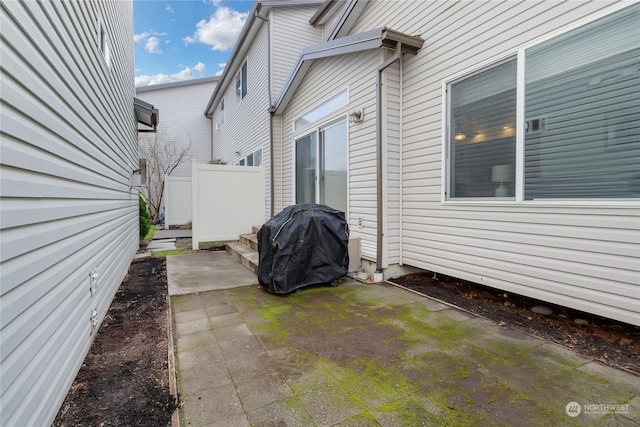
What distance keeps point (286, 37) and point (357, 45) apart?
4.15 meters

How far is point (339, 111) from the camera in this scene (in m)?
5.57

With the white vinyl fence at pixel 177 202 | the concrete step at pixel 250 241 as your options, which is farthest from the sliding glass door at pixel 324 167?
the white vinyl fence at pixel 177 202

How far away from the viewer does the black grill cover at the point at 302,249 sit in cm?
398

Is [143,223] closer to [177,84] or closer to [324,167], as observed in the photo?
[324,167]

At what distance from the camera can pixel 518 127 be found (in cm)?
322

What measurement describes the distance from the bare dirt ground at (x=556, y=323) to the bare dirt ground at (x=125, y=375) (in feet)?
9.85

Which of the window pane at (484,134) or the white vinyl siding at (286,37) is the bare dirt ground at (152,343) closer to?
the window pane at (484,134)

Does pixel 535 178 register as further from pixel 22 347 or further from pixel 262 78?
pixel 262 78

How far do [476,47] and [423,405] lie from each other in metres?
3.73

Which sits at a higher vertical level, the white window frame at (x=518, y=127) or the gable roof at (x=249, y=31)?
the gable roof at (x=249, y=31)

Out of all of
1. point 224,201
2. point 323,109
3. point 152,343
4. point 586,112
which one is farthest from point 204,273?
point 586,112

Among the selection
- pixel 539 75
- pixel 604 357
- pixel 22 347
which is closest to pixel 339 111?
pixel 539 75

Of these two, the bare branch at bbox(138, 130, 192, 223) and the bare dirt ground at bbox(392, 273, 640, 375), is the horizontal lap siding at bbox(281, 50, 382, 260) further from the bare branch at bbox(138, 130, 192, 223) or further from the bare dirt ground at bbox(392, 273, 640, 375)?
the bare branch at bbox(138, 130, 192, 223)

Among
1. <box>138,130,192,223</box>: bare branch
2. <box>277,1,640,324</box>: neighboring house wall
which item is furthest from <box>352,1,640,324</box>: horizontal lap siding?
<box>138,130,192,223</box>: bare branch
